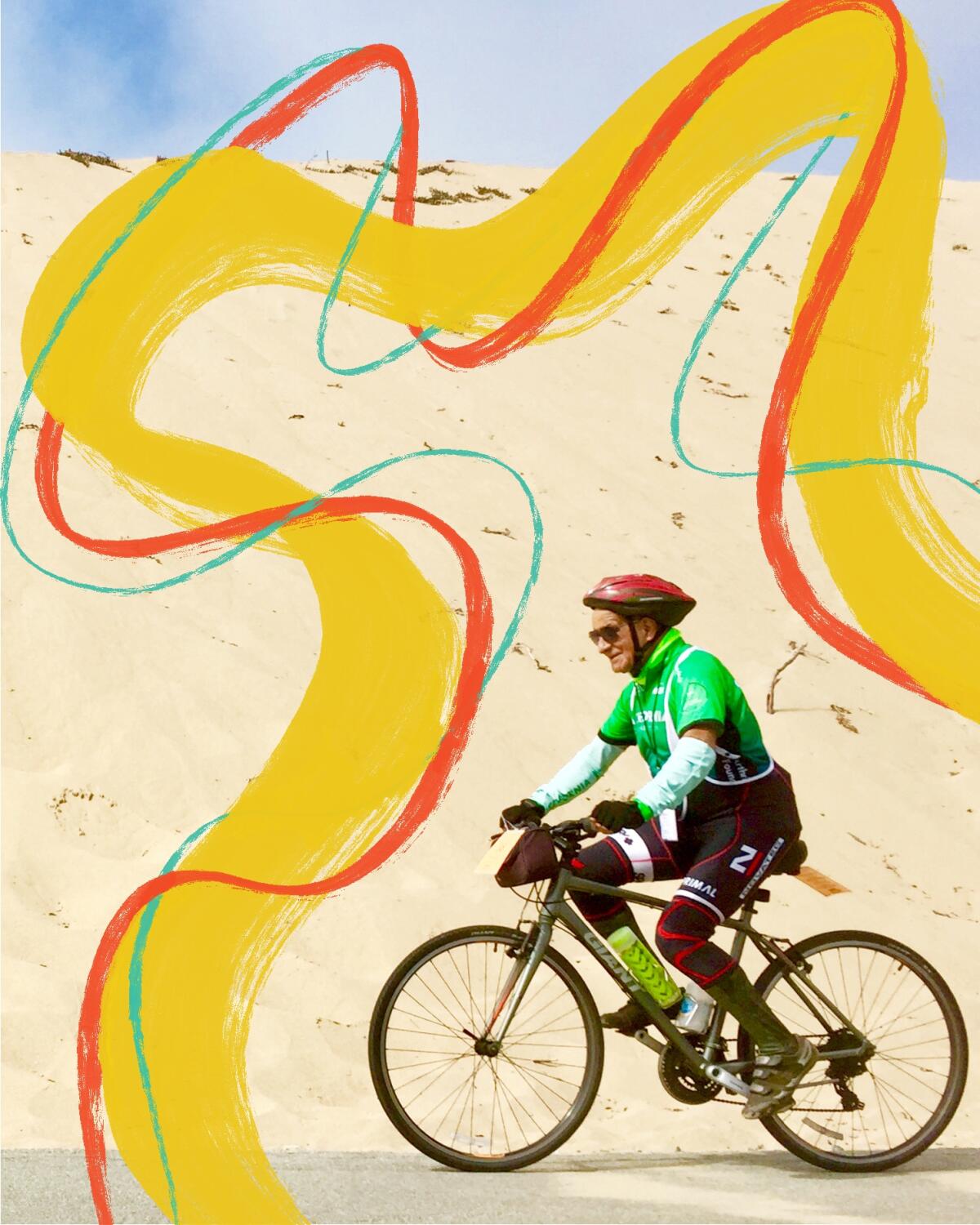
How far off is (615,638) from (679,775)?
1.55 feet

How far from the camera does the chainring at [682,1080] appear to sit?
3.80 metres

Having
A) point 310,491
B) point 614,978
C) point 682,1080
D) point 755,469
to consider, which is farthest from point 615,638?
point 755,469

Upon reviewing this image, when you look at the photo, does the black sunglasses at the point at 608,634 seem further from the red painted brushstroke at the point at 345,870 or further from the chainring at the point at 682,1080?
the red painted brushstroke at the point at 345,870

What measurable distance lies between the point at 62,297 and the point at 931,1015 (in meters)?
7.90

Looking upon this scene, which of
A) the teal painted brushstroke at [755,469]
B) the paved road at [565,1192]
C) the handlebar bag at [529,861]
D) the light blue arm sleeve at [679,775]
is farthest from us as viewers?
the teal painted brushstroke at [755,469]

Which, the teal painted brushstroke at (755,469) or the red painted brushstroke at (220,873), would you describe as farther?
the teal painted brushstroke at (755,469)

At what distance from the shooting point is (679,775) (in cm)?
351

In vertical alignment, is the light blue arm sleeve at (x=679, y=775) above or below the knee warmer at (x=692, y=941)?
above

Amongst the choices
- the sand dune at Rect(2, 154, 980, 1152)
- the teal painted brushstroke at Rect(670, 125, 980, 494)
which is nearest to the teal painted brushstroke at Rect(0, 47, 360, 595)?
the sand dune at Rect(2, 154, 980, 1152)

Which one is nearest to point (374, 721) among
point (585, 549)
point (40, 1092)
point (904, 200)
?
point (40, 1092)

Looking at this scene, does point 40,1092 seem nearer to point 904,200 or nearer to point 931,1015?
point 931,1015

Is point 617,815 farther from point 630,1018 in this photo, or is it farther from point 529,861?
point 630,1018

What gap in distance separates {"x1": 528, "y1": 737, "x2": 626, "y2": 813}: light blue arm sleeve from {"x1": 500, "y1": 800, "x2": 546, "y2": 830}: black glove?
0.26 feet

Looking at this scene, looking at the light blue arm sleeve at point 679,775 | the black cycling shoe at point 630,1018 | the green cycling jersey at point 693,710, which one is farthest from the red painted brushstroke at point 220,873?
the green cycling jersey at point 693,710
